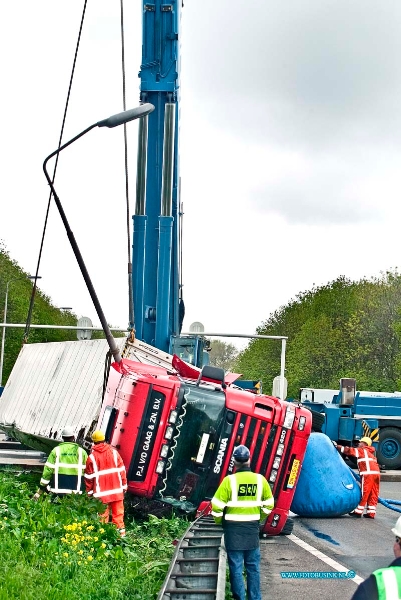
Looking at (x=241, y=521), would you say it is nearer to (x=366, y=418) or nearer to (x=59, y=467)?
(x=59, y=467)

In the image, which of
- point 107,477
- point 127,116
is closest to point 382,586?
point 107,477

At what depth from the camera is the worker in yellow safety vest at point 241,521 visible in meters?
8.45

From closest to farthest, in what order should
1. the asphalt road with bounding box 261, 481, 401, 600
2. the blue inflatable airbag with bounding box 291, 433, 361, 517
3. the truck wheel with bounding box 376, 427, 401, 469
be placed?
the asphalt road with bounding box 261, 481, 401, 600
the blue inflatable airbag with bounding box 291, 433, 361, 517
the truck wheel with bounding box 376, 427, 401, 469

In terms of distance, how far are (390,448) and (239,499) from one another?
2016cm

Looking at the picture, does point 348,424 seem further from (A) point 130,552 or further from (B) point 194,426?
(A) point 130,552

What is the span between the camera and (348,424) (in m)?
Result: 26.1

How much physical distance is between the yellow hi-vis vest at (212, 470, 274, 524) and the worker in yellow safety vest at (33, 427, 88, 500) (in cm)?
364

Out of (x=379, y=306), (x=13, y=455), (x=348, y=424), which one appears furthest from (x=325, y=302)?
(x=13, y=455)

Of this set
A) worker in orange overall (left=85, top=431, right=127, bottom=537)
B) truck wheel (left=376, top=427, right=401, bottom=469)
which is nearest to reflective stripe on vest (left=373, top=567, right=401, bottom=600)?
worker in orange overall (left=85, top=431, right=127, bottom=537)

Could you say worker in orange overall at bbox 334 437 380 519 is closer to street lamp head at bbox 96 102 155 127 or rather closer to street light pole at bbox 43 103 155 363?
street light pole at bbox 43 103 155 363

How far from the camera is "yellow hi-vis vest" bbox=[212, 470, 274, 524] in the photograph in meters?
8.51

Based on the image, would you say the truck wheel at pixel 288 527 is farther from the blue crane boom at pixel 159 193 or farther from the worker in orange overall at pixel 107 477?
the blue crane boom at pixel 159 193

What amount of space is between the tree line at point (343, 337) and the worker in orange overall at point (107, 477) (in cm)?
4598

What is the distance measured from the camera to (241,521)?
8.48 metres
